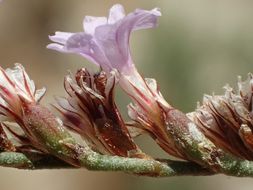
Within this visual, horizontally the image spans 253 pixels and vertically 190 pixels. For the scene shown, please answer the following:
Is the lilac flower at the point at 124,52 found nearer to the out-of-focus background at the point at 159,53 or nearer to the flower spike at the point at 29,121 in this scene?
the flower spike at the point at 29,121

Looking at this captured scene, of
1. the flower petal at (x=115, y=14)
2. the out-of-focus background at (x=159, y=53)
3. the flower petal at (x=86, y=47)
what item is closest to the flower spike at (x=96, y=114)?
the flower petal at (x=86, y=47)

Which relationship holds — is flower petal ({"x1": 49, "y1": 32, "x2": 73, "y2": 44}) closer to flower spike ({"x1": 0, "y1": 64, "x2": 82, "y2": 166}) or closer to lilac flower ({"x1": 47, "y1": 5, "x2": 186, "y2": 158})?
lilac flower ({"x1": 47, "y1": 5, "x2": 186, "y2": 158})

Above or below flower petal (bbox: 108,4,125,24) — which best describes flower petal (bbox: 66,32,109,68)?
below

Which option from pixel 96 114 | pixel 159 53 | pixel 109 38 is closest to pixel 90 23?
pixel 109 38

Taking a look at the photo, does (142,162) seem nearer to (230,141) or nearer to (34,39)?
(230,141)

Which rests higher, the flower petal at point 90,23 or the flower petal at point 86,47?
the flower petal at point 90,23

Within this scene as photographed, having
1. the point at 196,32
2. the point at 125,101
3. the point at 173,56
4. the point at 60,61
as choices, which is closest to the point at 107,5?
the point at 60,61

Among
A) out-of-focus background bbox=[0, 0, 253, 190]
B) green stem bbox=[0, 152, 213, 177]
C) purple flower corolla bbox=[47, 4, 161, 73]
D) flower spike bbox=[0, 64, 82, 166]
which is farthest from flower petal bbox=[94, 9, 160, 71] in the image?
out-of-focus background bbox=[0, 0, 253, 190]
